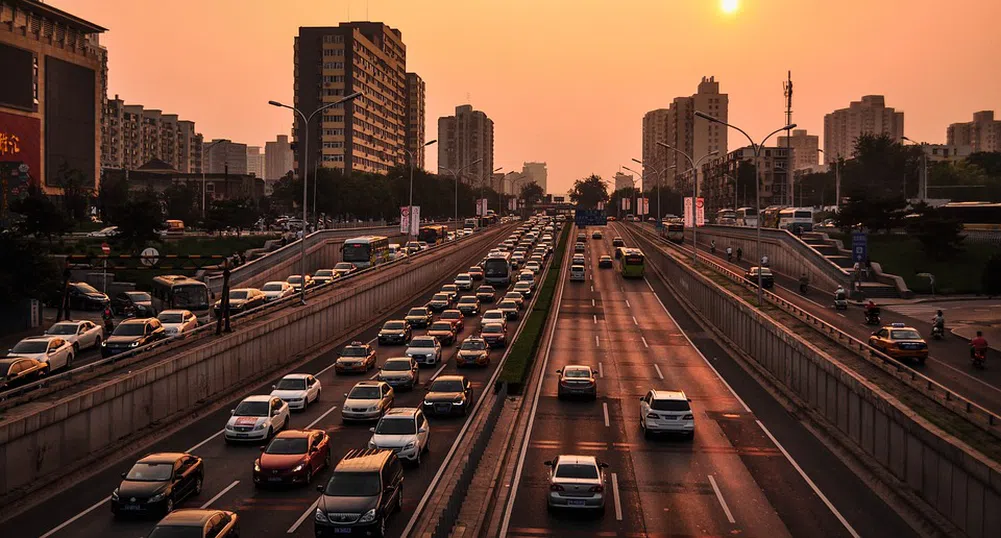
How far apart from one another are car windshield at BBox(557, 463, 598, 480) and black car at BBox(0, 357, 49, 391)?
21122mm

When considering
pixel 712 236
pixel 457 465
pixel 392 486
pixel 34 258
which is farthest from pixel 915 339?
pixel 712 236

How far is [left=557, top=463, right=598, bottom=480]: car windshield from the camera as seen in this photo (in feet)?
70.6

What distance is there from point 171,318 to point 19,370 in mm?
13325

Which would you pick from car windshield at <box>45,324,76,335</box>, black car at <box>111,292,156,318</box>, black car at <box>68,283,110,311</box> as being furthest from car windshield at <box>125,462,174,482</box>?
black car at <box>68,283,110,311</box>

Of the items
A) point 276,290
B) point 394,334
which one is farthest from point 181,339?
point 276,290

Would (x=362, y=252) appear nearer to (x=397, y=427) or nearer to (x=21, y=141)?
(x=397, y=427)

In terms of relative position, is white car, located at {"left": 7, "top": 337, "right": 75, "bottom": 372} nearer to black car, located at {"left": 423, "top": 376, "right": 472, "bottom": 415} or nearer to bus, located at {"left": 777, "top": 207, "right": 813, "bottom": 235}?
black car, located at {"left": 423, "top": 376, "right": 472, "bottom": 415}

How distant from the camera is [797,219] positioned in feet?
343

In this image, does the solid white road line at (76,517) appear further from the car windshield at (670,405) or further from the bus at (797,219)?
the bus at (797,219)

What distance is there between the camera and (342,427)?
102 ft

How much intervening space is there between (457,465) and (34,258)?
3572 centimetres

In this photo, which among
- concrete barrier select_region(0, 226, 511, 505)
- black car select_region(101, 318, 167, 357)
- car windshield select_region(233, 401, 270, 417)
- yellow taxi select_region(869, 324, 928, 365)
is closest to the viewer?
concrete barrier select_region(0, 226, 511, 505)

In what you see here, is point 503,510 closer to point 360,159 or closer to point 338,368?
point 338,368

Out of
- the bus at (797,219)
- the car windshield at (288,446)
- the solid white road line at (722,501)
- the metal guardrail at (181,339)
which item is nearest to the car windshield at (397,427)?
the car windshield at (288,446)
